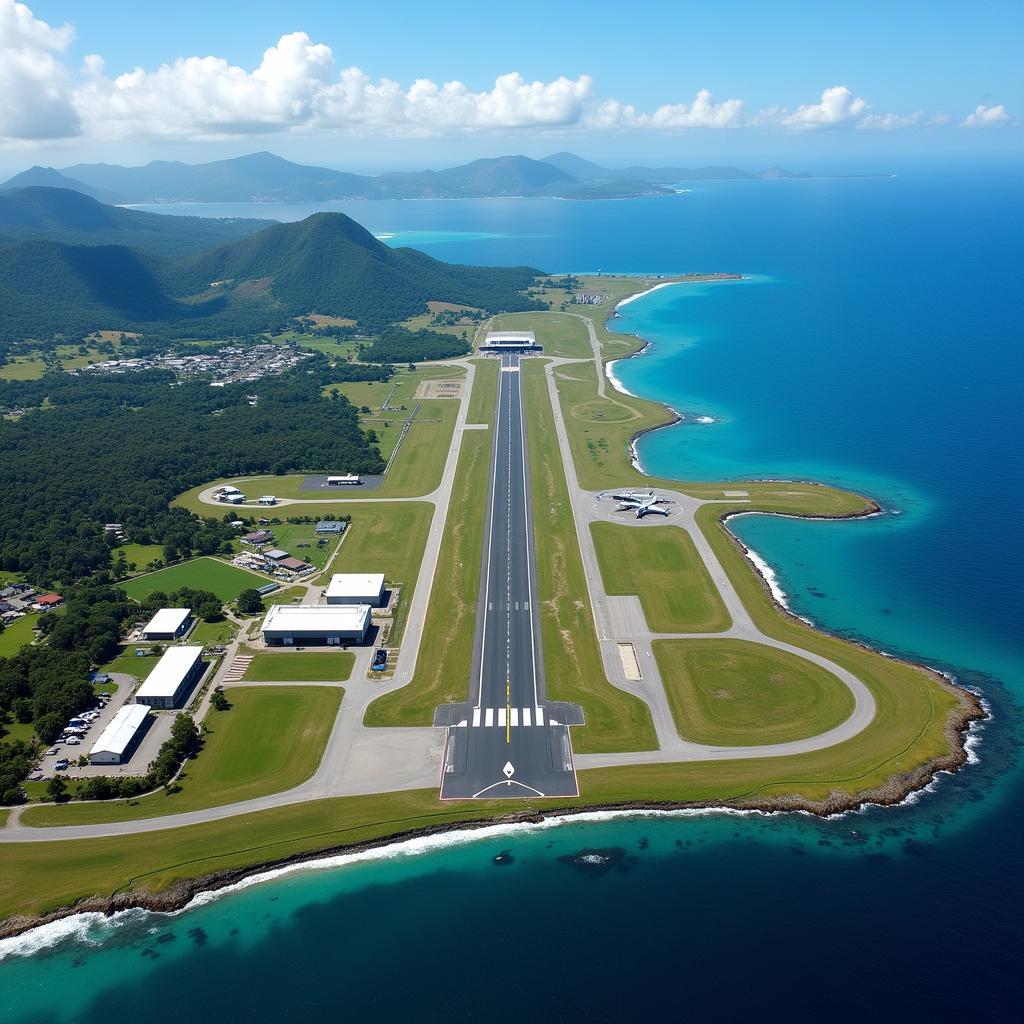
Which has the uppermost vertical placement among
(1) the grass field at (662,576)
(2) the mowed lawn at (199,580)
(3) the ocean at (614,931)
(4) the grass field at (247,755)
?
(3) the ocean at (614,931)

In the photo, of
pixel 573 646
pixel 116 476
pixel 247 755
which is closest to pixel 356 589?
pixel 247 755

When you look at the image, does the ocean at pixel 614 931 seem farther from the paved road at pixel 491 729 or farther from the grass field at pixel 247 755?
the grass field at pixel 247 755

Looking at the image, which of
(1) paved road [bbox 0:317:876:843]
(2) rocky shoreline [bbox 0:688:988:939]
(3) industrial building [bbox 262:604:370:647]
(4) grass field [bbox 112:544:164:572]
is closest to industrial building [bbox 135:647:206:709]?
(1) paved road [bbox 0:317:876:843]

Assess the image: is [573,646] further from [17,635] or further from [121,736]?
[17,635]

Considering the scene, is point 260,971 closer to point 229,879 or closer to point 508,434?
point 229,879

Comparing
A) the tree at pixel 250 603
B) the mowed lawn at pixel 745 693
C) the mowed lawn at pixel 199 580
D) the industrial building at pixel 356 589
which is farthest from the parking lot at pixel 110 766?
the mowed lawn at pixel 745 693

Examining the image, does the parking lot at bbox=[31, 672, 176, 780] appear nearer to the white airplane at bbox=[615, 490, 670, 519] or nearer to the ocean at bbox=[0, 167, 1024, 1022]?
the ocean at bbox=[0, 167, 1024, 1022]

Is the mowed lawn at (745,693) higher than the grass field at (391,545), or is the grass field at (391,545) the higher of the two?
the mowed lawn at (745,693)
